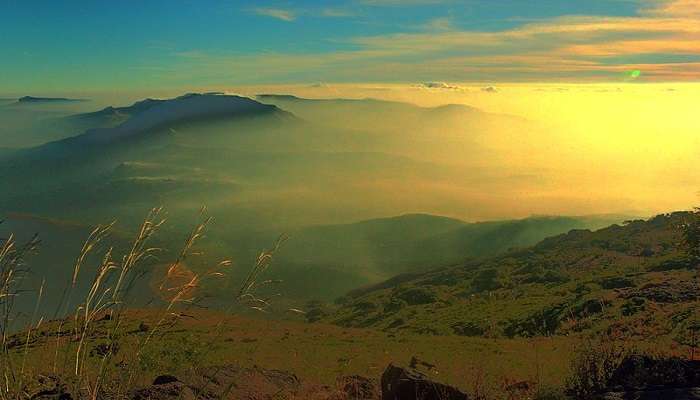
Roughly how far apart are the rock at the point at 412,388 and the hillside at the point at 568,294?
174 cm

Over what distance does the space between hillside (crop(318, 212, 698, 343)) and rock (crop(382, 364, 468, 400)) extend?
1745mm

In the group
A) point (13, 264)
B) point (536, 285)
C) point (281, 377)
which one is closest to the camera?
point (13, 264)

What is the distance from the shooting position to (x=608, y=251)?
78500 mm

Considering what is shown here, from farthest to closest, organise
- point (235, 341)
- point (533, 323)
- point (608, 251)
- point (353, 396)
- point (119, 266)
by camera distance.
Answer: point (608, 251) < point (533, 323) < point (235, 341) < point (353, 396) < point (119, 266)

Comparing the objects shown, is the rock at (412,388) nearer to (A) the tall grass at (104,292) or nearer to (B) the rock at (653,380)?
(B) the rock at (653,380)

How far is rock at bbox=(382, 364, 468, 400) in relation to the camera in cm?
764

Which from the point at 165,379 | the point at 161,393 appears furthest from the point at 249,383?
the point at 161,393

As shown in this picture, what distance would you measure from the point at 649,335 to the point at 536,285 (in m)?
45.0

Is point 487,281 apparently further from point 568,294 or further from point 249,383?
point 249,383

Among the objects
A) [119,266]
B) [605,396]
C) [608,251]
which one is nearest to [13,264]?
[119,266]

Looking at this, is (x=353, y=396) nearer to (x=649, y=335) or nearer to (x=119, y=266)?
(x=119, y=266)

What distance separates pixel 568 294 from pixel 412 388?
1631 inches

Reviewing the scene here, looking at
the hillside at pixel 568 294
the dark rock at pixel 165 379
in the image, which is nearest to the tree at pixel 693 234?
the hillside at pixel 568 294

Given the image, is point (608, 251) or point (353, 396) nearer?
point (353, 396)
